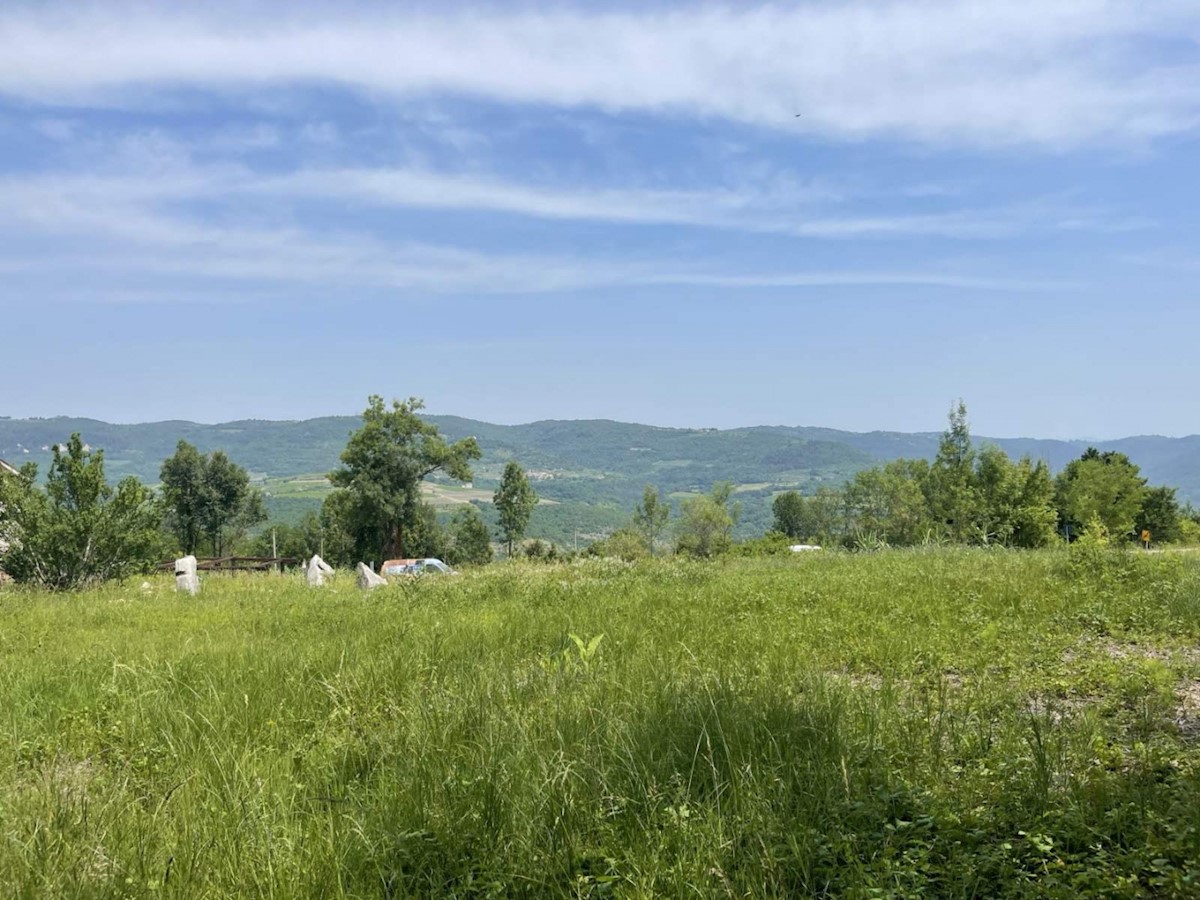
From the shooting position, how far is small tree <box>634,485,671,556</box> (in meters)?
99.4

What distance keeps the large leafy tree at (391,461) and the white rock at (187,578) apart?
38846 millimetres

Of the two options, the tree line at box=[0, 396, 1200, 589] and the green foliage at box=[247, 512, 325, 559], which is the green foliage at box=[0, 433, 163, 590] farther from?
the green foliage at box=[247, 512, 325, 559]

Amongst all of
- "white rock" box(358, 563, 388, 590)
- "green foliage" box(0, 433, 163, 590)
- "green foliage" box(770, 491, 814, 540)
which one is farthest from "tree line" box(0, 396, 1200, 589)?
"green foliage" box(770, 491, 814, 540)

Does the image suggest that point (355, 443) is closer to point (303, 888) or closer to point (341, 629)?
point (341, 629)

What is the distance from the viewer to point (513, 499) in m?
82.3

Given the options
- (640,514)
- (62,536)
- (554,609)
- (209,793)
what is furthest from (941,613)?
(640,514)

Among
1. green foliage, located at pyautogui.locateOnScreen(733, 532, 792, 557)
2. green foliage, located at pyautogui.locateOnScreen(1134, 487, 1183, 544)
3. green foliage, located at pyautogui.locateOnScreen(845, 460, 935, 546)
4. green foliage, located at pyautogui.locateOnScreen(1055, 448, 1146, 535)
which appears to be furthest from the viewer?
green foliage, located at pyautogui.locateOnScreen(845, 460, 935, 546)

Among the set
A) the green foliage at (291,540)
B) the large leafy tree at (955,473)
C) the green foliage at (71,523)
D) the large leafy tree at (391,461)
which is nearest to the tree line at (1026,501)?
the large leafy tree at (955,473)

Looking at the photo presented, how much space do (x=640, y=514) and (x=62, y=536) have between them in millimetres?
85260

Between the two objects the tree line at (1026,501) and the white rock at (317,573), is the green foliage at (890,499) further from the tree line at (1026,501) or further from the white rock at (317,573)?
the white rock at (317,573)

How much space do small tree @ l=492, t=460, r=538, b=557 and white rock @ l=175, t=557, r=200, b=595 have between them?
2488 inches

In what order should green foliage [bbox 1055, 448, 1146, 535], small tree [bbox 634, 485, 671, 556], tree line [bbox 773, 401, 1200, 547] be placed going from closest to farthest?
tree line [bbox 773, 401, 1200, 547]
green foliage [bbox 1055, 448, 1146, 535]
small tree [bbox 634, 485, 671, 556]

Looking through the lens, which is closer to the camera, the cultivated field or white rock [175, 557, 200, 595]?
the cultivated field

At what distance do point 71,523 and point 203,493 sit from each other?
5760 centimetres
